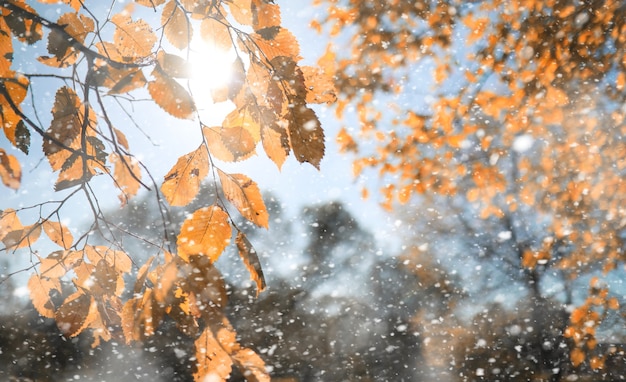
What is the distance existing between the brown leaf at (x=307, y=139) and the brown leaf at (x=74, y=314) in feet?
1.77

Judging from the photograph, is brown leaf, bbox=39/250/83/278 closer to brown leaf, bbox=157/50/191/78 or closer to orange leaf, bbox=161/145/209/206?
orange leaf, bbox=161/145/209/206

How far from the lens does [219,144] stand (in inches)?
26.0

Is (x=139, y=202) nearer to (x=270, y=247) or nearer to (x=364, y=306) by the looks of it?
(x=270, y=247)

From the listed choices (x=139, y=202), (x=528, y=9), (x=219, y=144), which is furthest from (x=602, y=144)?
(x=139, y=202)

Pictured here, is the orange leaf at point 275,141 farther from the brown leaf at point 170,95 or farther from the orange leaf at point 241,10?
the orange leaf at point 241,10

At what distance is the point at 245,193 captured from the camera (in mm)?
627

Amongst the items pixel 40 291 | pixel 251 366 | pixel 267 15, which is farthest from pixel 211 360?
pixel 40 291

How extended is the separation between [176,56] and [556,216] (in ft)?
18.8

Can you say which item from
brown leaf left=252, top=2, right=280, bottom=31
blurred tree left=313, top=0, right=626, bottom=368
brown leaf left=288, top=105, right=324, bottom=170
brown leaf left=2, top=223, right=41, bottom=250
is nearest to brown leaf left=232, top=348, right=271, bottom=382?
brown leaf left=288, top=105, right=324, bottom=170

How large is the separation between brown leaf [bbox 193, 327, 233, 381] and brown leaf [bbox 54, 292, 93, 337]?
34cm

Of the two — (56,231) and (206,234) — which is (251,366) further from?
(56,231)

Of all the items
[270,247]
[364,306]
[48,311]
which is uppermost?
[270,247]

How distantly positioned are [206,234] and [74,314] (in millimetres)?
387

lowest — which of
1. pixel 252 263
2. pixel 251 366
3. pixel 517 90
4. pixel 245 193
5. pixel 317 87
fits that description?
pixel 251 366
